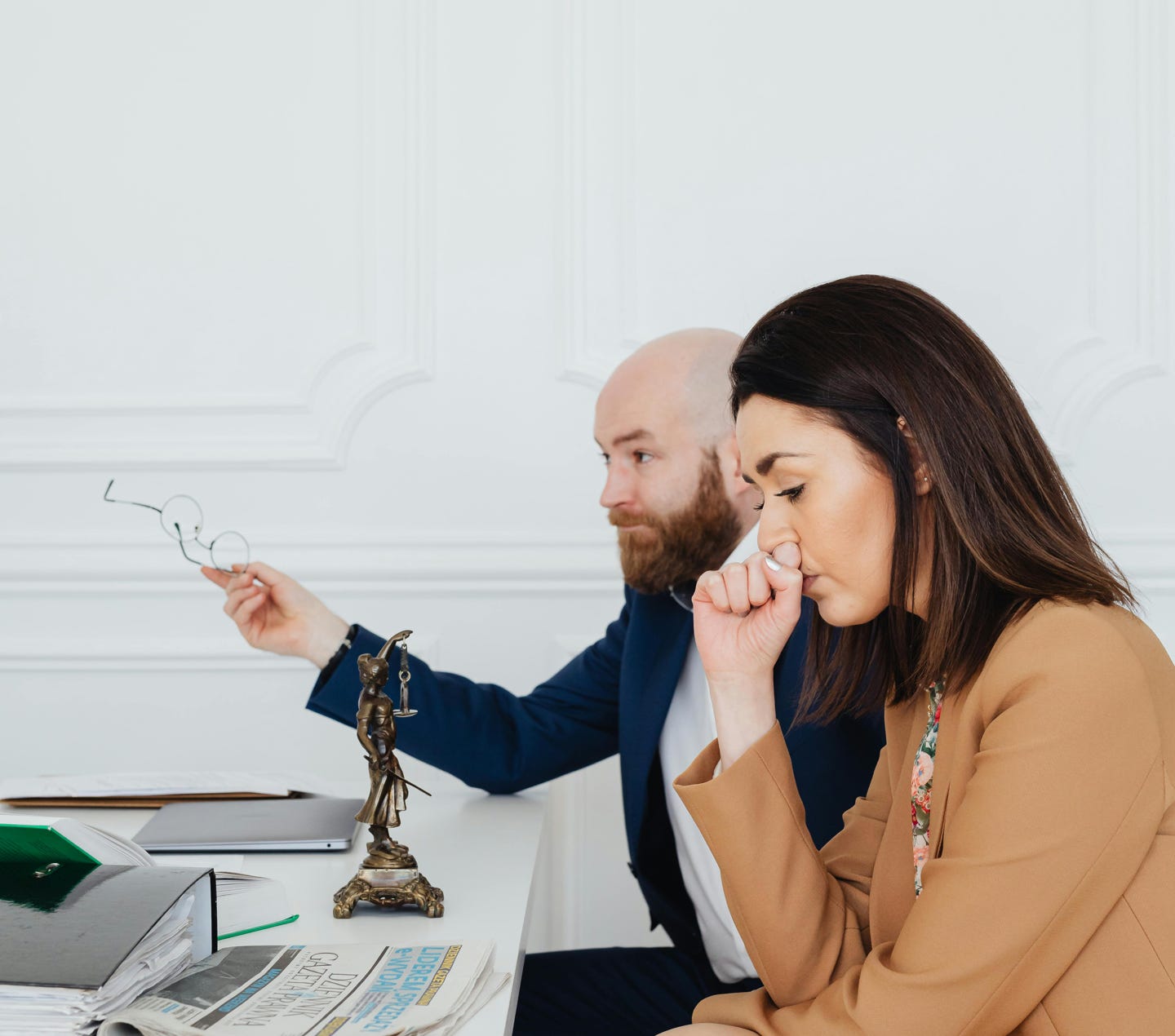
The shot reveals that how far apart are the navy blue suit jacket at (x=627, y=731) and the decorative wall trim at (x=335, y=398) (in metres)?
0.79

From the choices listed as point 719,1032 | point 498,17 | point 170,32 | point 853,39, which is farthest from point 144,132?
point 719,1032

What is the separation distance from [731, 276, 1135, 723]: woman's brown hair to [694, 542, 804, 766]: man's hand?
0.40 feet

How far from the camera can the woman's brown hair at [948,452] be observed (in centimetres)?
105

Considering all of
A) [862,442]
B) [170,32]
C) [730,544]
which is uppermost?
[170,32]

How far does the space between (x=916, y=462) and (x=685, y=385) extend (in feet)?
2.70

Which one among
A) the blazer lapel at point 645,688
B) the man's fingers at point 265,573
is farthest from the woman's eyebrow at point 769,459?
the man's fingers at point 265,573

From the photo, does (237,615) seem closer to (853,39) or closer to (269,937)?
(269,937)

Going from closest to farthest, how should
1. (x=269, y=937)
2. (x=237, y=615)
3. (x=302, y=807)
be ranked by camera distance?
(x=269, y=937) → (x=302, y=807) → (x=237, y=615)

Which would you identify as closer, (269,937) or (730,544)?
(269,937)

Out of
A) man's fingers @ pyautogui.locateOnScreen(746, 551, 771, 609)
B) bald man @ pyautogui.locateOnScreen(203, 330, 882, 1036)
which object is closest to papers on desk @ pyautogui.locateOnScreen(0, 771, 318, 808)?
bald man @ pyautogui.locateOnScreen(203, 330, 882, 1036)

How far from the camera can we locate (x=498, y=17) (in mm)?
2432

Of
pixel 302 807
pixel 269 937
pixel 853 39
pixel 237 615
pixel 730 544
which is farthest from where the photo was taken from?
pixel 853 39

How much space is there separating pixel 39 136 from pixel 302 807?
1.65 metres

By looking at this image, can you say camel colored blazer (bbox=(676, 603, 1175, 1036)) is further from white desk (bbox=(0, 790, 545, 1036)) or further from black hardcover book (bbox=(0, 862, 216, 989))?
black hardcover book (bbox=(0, 862, 216, 989))
